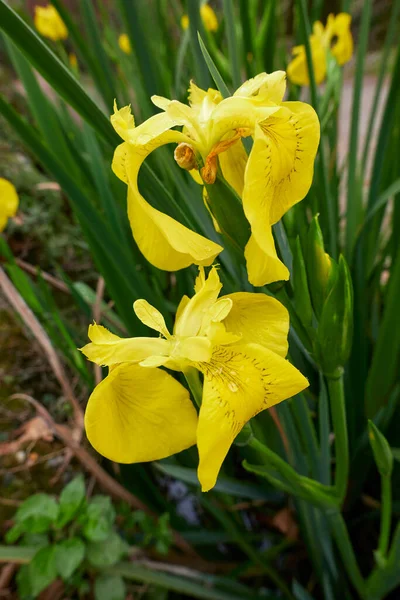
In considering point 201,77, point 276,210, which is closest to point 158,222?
point 276,210

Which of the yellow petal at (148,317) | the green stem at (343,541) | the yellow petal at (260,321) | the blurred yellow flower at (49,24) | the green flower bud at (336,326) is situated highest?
the blurred yellow flower at (49,24)

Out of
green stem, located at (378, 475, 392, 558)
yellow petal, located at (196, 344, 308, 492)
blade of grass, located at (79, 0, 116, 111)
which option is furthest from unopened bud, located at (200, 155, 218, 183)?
blade of grass, located at (79, 0, 116, 111)

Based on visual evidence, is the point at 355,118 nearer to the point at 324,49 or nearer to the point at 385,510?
the point at 324,49

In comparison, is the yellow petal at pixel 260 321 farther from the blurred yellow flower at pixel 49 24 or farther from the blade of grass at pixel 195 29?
the blurred yellow flower at pixel 49 24

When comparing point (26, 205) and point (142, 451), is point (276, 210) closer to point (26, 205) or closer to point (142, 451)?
point (142, 451)

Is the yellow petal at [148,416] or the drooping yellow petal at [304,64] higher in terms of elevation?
the drooping yellow petal at [304,64]

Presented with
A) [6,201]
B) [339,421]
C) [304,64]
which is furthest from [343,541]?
[304,64]

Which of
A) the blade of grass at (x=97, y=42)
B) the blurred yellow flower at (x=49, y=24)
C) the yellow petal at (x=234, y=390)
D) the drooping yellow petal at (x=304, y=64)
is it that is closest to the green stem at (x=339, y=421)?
the yellow petal at (x=234, y=390)
